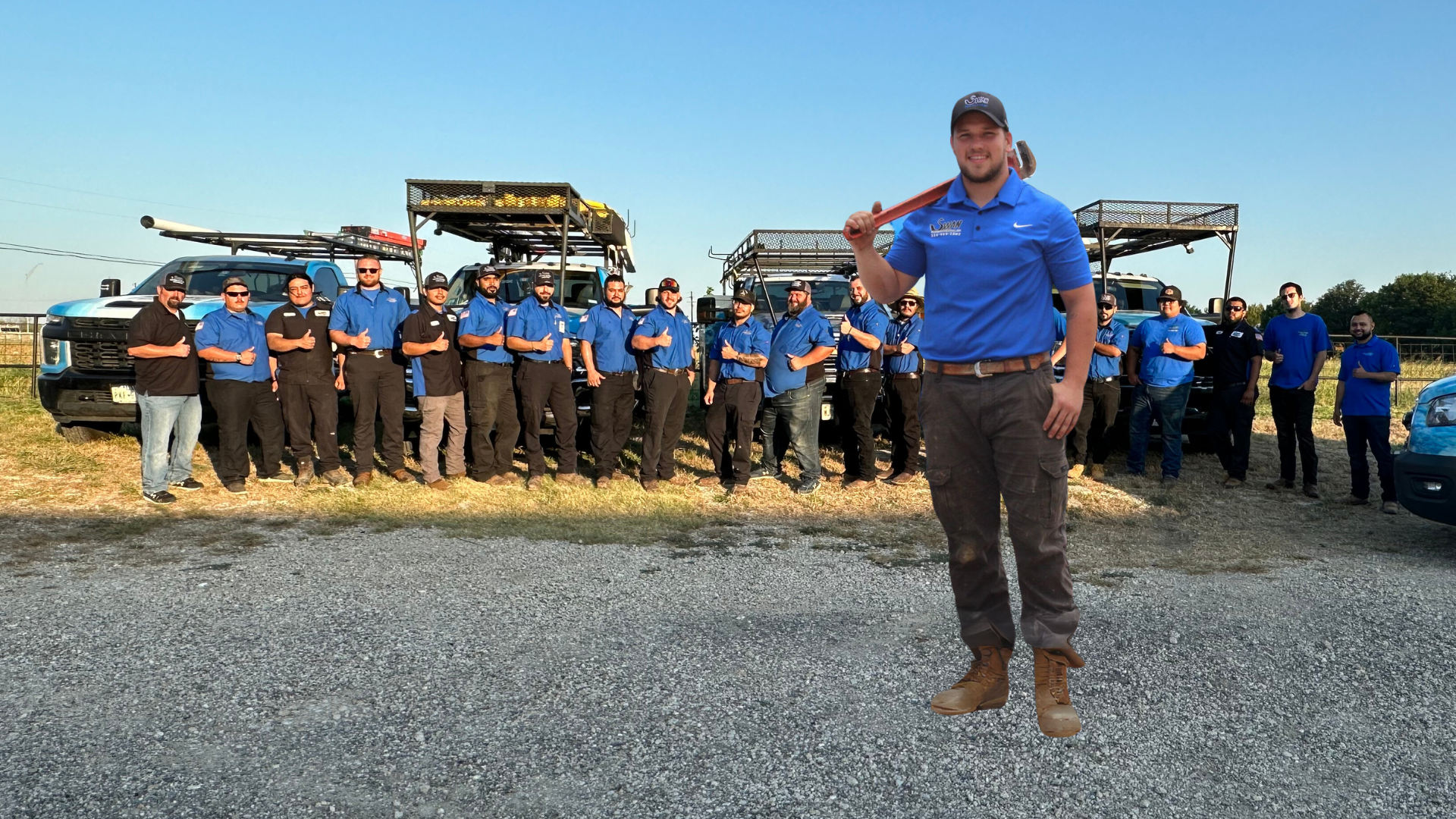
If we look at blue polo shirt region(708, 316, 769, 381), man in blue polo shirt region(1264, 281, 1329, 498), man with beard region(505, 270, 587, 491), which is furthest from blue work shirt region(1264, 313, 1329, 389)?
man with beard region(505, 270, 587, 491)

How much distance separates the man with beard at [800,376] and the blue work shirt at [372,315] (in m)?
3.57

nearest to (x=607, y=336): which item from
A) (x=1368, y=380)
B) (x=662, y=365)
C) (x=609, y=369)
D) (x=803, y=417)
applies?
(x=609, y=369)

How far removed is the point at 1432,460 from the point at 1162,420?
330 cm

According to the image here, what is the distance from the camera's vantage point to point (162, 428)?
8.11 meters

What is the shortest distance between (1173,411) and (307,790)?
29.4ft

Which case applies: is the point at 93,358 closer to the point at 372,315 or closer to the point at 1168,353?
the point at 372,315

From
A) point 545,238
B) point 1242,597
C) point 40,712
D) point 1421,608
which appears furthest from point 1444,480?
point 545,238

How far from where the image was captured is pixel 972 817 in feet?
9.17

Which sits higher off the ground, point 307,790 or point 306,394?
point 306,394

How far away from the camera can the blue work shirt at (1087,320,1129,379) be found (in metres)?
9.59

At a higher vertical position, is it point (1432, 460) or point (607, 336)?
point (607, 336)

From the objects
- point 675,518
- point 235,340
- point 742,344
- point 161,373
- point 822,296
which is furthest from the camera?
point 822,296

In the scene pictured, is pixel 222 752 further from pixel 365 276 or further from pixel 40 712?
pixel 365 276

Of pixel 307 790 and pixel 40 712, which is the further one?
pixel 40 712
